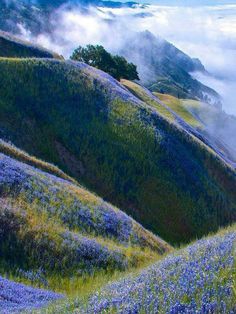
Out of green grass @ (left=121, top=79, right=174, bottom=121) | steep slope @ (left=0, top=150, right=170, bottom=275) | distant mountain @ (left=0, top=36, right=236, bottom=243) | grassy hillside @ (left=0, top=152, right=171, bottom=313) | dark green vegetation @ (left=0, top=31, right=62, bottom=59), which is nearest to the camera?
grassy hillside @ (left=0, top=152, right=171, bottom=313)

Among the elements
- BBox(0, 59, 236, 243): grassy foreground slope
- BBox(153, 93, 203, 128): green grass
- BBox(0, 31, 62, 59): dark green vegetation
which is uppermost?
BBox(0, 31, 62, 59): dark green vegetation

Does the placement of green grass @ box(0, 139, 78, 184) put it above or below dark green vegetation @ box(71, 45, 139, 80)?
above

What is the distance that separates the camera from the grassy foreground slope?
3828 centimetres

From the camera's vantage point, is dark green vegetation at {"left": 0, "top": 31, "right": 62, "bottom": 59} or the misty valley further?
dark green vegetation at {"left": 0, "top": 31, "right": 62, "bottom": 59}

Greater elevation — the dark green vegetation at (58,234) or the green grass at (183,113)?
the dark green vegetation at (58,234)

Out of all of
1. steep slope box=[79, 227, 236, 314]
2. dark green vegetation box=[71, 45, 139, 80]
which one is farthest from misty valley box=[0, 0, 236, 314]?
dark green vegetation box=[71, 45, 139, 80]

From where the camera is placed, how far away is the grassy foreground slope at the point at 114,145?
38.3 metres

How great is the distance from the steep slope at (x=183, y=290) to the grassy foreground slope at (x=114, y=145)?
25315mm

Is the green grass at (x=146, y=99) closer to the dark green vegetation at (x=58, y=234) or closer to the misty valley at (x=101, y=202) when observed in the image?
the misty valley at (x=101, y=202)

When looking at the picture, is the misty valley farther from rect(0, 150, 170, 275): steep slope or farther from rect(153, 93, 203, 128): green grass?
rect(153, 93, 203, 128): green grass

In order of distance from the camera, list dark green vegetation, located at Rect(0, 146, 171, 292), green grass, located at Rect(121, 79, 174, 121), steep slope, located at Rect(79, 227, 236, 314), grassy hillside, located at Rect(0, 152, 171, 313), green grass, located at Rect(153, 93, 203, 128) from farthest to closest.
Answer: green grass, located at Rect(153, 93, 203, 128)
green grass, located at Rect(121, 79, 174, 121)
dark green vegetation, located at Rect(0, 146, 171, 292)
grassy hillside, located at Rect(0, 152, 171, 313)
steep slope, located at Rect(79, 227, 236, 314)

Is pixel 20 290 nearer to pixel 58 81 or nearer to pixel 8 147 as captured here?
pixel 8 147

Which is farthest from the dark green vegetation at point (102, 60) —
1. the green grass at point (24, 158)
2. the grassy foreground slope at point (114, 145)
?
the green grass at point (24, 158)

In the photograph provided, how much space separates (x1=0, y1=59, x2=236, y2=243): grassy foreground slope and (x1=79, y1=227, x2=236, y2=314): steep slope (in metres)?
25.3
